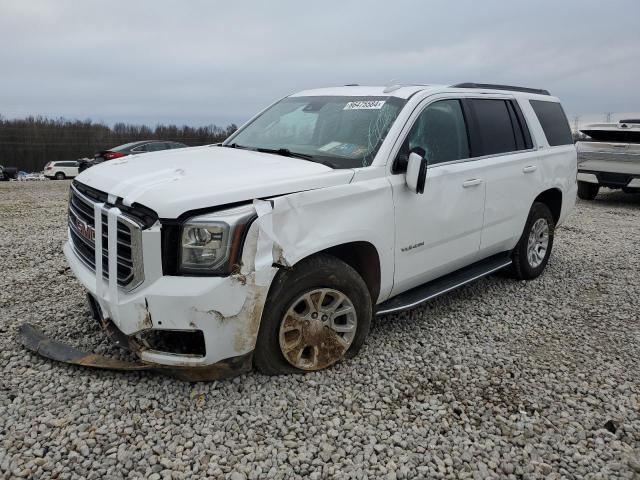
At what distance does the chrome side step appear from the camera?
348 centimetres

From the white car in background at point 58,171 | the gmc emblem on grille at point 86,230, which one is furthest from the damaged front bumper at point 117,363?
the white car in background at point 58,171

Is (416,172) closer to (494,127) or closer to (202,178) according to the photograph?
(202,178)

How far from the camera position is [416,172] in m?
3.18

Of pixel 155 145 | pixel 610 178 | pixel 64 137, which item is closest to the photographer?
pixel 610 178

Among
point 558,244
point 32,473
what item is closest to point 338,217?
point 32,473

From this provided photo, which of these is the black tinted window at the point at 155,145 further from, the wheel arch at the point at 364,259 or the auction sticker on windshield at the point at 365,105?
the wheel arch at the point at 364,259

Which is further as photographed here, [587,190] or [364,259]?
[587,190]

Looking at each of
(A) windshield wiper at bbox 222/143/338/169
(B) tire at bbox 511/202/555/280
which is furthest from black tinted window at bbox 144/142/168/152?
(B) tire at bbox 511/202/555/280

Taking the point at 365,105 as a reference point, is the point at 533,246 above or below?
below

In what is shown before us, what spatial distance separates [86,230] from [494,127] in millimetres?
3382

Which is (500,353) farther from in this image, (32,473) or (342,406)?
(32,473)

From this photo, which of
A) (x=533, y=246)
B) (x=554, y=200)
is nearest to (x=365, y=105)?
(x=533, y=246)

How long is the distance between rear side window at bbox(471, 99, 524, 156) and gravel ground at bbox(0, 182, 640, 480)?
1449 mm

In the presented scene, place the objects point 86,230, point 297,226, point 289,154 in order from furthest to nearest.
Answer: point 289,154, point 86,230, point 297,226
